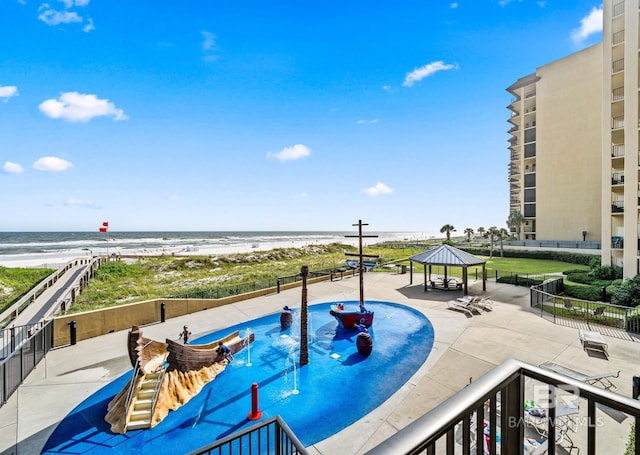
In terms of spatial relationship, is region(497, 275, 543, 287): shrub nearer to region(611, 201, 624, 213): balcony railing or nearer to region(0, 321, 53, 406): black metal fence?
region(611, 201, 624, 213): balcony railing

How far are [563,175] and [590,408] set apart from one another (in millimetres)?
51762

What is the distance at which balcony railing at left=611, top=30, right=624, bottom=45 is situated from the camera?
22781mm

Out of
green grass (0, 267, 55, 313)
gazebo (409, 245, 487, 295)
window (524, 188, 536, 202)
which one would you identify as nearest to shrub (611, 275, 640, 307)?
gazebo (409, 245, 487, 295)

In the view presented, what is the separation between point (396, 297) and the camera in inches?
778

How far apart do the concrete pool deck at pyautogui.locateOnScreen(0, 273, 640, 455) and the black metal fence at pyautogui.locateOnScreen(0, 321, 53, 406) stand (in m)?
0.42

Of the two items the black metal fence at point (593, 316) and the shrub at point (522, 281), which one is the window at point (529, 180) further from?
the black metal fence at point (593, 316)

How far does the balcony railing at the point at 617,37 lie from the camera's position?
2278 centimetres

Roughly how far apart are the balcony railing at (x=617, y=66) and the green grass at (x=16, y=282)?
4681 cm

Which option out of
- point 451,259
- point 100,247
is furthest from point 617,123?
point 100,247

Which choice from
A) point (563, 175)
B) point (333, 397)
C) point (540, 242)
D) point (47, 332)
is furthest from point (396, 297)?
point (563, 175)

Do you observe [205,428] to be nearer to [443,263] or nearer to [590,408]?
[590,408]

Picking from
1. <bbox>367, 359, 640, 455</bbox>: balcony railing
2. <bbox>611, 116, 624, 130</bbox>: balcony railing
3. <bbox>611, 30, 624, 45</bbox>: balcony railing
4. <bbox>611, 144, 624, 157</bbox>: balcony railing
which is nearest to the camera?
<bbox>367, 359, 640, 455</bbox>: balcony railing

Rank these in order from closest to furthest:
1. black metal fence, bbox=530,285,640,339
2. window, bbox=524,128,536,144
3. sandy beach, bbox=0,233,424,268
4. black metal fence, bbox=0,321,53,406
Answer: black metal fence, bbox=0,321,53,406 < black metal fence, bbox=530,285,640,339 < sandy beach, bbox=0,233,424,268 < window, bbox=524,128,536,144

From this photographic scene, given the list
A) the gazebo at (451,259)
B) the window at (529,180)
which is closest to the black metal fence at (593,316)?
the gazebo at (451,259)
